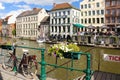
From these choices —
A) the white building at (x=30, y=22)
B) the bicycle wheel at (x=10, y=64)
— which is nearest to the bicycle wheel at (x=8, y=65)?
the bicycle wheel at (x=10, y=64)

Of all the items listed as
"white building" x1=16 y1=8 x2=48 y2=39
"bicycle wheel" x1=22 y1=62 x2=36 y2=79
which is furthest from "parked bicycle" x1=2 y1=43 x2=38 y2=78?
"white building" x1=16 y1=8 x2=48 y2=39

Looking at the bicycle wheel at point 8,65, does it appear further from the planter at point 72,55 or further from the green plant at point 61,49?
the planter at point 72,55

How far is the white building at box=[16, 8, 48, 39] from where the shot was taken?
7506cm

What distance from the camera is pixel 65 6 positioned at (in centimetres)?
6656

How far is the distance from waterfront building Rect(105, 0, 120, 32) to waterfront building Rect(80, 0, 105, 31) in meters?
1.34

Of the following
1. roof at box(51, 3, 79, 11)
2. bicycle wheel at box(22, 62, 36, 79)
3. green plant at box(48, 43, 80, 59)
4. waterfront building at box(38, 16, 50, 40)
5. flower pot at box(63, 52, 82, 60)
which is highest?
roof at box(51, 3, 79, 11)

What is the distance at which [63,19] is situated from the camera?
65.9 m

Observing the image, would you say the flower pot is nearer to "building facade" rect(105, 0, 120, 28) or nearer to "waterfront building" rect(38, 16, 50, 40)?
"building facade" rect(105, 0, 120, 28)

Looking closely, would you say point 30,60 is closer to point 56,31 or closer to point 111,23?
point 111,23

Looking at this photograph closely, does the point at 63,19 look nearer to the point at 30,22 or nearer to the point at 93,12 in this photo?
the point at 93,12

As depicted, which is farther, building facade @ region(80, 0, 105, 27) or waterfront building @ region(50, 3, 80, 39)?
waterfront building @ region(50, 3, 80, 39)

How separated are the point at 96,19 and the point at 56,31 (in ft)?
45.6

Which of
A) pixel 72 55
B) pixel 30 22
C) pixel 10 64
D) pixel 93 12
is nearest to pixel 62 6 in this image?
pixel 93 12

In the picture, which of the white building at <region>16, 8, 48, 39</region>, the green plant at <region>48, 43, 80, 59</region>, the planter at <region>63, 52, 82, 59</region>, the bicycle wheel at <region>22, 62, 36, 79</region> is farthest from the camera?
the white building at <region>16, 8, 48, 39</region>
